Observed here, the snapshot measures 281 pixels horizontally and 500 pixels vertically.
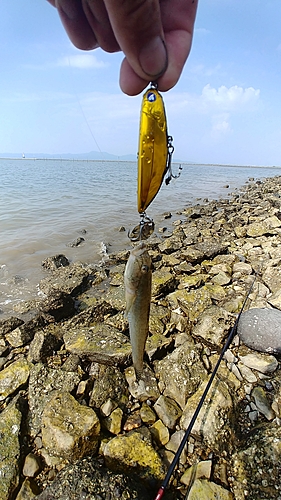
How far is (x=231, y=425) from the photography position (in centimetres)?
315

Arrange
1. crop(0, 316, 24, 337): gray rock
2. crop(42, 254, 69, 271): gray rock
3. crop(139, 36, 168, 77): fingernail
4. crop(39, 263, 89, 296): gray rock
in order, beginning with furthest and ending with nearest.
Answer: crop(42, 254, 69, 271): gray rock, crop(39, 263, 89, 296): gray rock, crop(0, 316, 24, 337): gray rock, crop(139, 36, 168, 77): fingernail

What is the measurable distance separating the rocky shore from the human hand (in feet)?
11.0

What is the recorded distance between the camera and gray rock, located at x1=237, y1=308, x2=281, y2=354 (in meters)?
4.08

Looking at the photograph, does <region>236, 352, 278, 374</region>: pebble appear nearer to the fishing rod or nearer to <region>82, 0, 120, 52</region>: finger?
the fishing rod

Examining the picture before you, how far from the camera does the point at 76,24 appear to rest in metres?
2.04

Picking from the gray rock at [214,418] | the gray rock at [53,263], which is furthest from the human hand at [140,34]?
the gray rock at [53,263]

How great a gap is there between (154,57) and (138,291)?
178 cm

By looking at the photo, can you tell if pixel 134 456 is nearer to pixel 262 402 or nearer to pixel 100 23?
pixel 262 402

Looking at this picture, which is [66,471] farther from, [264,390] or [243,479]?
[264,390]

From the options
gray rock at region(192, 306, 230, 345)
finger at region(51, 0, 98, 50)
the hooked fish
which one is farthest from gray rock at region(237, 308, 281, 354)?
finger at region(51, 0, 98, 50)

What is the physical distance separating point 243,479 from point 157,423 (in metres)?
1.08

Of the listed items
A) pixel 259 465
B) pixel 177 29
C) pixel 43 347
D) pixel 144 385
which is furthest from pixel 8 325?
pixel 177 29

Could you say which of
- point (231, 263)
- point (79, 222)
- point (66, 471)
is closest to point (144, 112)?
point (66, 471)

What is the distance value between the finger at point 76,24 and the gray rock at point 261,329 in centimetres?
419
